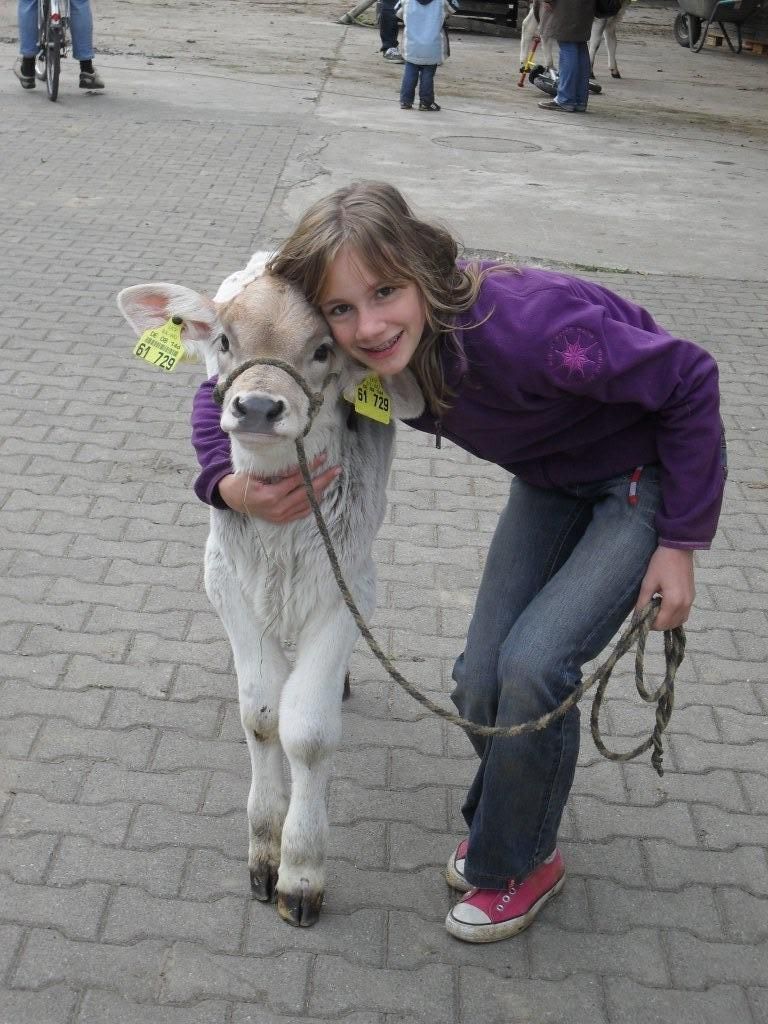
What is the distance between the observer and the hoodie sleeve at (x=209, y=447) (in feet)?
9.71

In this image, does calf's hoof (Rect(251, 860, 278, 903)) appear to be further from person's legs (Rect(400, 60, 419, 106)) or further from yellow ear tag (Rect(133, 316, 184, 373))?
person's legs (Rect(400, 60, 419, 106))

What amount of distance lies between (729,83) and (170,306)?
1743 cm

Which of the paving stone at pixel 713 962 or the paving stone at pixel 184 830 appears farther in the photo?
the paving stone at pixel 184 830

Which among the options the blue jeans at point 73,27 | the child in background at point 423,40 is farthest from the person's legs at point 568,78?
the blue jeans at point 73,27

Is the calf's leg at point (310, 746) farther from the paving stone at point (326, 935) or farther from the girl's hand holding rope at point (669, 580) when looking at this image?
the girl's hand holding rope at point (669, 580)

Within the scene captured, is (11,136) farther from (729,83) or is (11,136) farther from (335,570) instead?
(729,83)

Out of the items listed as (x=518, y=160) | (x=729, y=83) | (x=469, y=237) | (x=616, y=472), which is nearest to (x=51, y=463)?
(x=616, y=472)

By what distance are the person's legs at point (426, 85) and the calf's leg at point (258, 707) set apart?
11684 millimetres

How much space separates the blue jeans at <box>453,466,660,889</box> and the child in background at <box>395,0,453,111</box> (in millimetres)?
11166

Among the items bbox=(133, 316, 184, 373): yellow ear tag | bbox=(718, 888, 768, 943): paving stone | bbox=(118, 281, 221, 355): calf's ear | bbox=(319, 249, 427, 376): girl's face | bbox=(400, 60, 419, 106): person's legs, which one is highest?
bbox=(319, 249, 427, 376): girl's face

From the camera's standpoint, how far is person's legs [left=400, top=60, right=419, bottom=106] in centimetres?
1356

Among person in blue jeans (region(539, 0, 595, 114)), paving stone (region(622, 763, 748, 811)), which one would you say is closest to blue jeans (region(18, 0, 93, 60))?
person in blue jeans (region(539, 0, 595, 114))

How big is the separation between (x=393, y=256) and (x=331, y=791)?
167 centimetres

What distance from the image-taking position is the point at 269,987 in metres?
2.77
